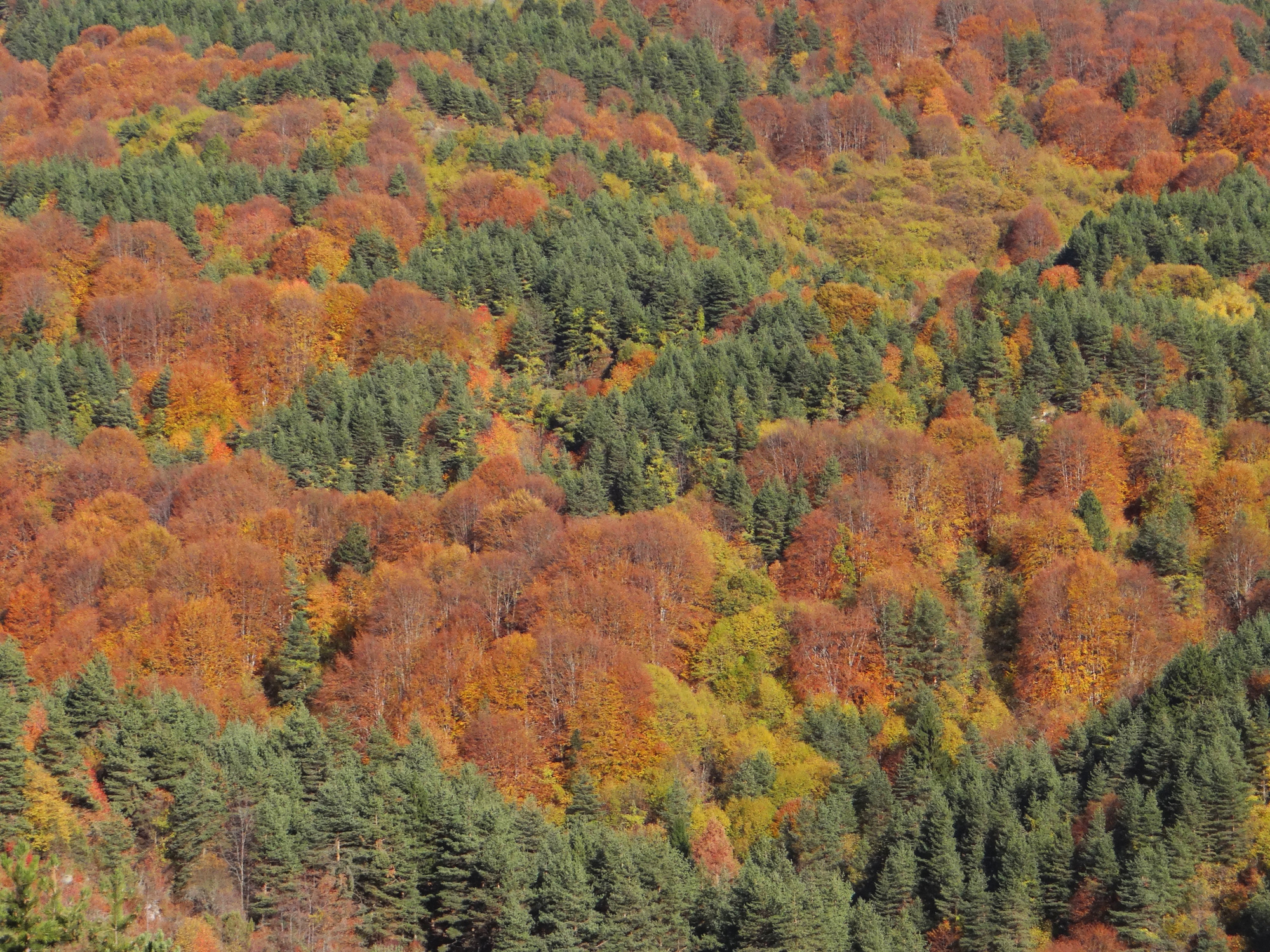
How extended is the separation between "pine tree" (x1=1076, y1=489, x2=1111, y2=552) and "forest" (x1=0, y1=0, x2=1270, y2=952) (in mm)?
262

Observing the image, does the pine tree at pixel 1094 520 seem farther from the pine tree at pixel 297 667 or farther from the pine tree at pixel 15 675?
the pine tree at pixel 15 675

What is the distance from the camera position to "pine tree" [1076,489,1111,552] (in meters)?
103

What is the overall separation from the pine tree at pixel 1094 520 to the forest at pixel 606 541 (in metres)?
0.26

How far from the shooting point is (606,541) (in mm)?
102625

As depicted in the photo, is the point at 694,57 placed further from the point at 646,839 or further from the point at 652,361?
the point at 646,839

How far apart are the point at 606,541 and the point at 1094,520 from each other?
31786 mm

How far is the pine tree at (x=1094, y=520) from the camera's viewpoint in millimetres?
102812

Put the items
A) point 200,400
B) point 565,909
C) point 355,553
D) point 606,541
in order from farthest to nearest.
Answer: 1. point 200,400
2. point 355,553
3. point 606,541
4. point 565,909

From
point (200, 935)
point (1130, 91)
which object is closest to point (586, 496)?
point (200, 935)

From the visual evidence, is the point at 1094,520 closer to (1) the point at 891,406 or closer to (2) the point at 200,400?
(1) the point at 891,406

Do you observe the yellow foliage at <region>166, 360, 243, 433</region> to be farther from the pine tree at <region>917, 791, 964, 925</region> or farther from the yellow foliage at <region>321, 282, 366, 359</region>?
the pine tree at <region>917, 791, 964, 925</region>

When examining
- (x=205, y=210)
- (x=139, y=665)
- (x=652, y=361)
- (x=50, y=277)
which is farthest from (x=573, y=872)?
(x=205, y=210)

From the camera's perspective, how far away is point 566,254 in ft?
461

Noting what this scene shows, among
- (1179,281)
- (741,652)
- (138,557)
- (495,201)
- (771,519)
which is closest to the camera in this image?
(741,652)
